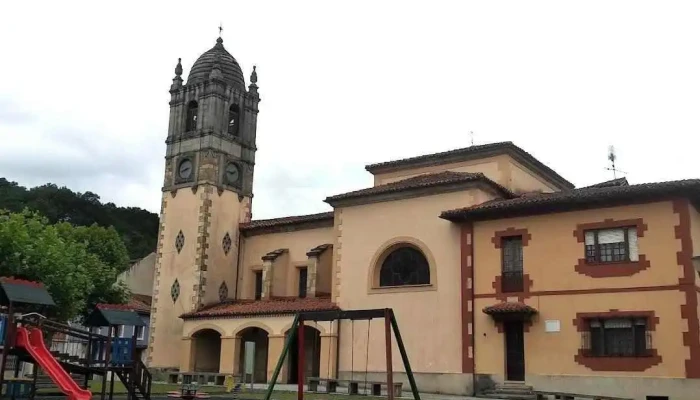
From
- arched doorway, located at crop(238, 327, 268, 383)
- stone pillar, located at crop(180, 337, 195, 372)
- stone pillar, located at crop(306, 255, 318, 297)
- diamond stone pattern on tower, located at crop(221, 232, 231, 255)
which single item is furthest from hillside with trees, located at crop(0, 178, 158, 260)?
stone pillar, located at crop(306, 255, 318, 297)

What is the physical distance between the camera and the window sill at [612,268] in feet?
75.7

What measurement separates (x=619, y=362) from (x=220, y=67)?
2554 cm

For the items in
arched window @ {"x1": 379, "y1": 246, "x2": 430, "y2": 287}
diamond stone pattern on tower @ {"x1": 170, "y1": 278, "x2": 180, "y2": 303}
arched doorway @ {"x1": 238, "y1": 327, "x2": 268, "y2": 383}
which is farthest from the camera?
diamond stone pattern on tower @ {"x1": 170, "y1": 278, "x2": 180, "y2": 303}

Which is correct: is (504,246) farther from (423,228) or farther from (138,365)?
(138,365)

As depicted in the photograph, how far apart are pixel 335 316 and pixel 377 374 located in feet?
38.7

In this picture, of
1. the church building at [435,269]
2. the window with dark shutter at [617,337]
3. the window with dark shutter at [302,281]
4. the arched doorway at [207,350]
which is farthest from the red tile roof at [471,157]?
the arched doorway at [207,350]

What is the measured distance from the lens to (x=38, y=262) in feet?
94.9

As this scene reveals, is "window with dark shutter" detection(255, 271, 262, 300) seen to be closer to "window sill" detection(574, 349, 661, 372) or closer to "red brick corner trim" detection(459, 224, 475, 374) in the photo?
"red brick corner trim" detection(459, 224, 475, 374)

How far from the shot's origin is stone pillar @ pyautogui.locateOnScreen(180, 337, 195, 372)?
33469 millimetres

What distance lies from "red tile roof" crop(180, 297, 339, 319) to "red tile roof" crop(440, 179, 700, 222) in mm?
7163

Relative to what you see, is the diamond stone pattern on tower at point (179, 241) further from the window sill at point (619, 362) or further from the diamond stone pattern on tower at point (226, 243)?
the window sill at point (619, 362)

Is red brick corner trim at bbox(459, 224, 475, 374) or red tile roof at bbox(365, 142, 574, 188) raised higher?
red tile roof at bbox(365, 142, 574, 188)

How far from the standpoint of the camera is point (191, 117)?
38.7m

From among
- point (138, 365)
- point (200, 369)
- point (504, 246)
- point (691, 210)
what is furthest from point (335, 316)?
point (200, 369)
